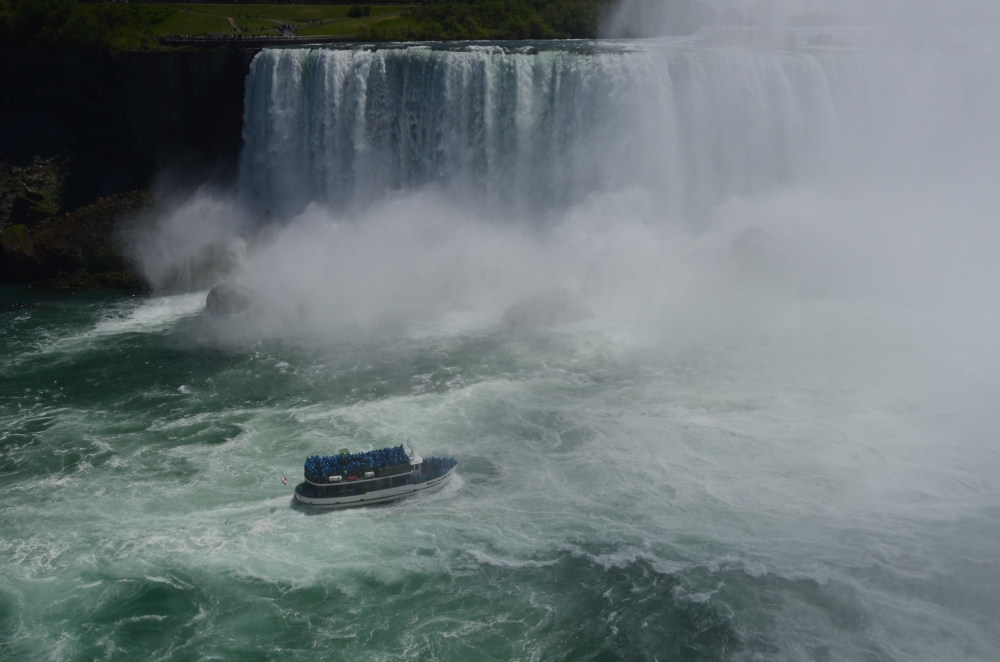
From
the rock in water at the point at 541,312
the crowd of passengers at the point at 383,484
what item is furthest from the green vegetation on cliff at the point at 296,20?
the crowd of passengers at the point at 383,484

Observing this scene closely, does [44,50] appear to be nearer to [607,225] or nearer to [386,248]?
[386,248]

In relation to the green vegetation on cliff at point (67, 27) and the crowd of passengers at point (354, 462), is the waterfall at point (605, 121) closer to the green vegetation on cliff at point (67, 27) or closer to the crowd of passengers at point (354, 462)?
the green vegetation on cliff at point (67, 27)

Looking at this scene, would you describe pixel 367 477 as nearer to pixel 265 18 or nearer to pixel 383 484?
pixel 383 484

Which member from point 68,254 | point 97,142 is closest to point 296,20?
point 97,142

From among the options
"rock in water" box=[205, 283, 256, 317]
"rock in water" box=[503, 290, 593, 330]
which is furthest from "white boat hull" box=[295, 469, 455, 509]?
"rock in water" box=[205, 283, 256, 317]

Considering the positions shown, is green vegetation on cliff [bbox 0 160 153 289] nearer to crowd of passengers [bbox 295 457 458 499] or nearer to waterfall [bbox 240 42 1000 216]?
waterfall [bbox 240 42 1000 216]

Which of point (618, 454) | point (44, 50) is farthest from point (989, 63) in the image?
point (44, 50)

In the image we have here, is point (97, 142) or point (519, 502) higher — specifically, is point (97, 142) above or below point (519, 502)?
above
